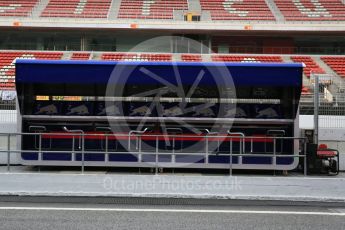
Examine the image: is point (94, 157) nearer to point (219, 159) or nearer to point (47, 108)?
point (47, 108)

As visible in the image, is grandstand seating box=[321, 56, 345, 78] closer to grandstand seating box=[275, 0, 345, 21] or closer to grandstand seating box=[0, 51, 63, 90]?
grandstand seating box=[275, 0, 345, 21]

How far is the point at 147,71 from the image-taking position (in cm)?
1141

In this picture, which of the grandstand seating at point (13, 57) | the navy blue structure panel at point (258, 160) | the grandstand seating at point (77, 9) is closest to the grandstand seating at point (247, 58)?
the grandstand seating at point (77, 9)

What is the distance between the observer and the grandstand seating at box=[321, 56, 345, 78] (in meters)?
32.8

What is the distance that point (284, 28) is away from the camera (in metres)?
36.2

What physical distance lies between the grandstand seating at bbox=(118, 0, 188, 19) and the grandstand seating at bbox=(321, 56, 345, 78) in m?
12.1

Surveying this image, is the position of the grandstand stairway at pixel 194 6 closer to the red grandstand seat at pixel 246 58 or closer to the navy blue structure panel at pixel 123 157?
the red grandstand seat at pixel 246 58

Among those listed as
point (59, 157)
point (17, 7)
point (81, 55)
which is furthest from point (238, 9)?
point (59, 157)

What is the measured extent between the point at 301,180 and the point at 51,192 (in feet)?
16.8

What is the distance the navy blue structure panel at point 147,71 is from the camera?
1138 cm

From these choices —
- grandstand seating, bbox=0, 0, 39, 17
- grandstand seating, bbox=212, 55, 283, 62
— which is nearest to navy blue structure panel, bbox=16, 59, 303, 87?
grandstand seating, bbox=212, 55, 283, 62

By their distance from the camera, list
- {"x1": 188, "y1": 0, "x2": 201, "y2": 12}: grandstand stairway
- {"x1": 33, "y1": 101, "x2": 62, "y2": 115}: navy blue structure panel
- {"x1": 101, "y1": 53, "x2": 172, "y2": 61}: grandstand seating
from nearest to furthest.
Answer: {"x1": 33, "y1": 101, "x2": 62, "y2": 115}: navy blue structure panel → {"x1": 101, "y1": 53, "x2": 172, "y2": 61}: grandstand seating → {"x1": 188, "y1": 0, "x2": 201, "y2": 12}: grandstand stairway

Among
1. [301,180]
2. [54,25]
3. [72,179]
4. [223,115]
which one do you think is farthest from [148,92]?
[54,25]

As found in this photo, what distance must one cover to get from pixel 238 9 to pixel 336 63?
9554mm
